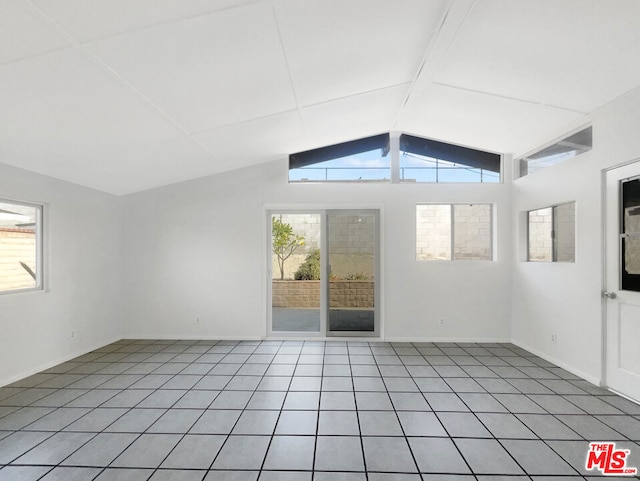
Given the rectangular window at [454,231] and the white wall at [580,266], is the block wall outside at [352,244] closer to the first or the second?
the rectangular window at [454,231]

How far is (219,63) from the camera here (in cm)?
240

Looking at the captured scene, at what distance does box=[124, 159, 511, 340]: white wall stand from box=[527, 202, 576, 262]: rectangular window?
39cm

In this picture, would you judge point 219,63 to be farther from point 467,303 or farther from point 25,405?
point 467,303

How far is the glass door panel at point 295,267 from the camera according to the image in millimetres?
5129

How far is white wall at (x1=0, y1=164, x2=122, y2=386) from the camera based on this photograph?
3402 millimetres

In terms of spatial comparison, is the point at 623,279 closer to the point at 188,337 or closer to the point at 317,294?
the point at 317,294

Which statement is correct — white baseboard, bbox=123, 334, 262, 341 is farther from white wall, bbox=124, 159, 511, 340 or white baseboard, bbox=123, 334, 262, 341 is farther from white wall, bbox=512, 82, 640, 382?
white wall, bbox=512, 82, 640, 382

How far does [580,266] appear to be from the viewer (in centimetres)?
350

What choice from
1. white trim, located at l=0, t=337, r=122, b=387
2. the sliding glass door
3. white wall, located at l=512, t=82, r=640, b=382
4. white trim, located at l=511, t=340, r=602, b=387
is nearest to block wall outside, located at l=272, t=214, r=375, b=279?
the sliding glass door

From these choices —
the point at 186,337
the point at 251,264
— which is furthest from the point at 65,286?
the point at 251,264

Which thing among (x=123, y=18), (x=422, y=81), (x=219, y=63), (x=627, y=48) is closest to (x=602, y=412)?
(x=627, y=48)

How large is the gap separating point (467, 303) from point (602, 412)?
2240mm

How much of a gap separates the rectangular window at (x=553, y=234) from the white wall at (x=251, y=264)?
0.39m

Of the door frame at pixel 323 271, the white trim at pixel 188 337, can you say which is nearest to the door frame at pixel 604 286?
the door frame at pixel 323 271
